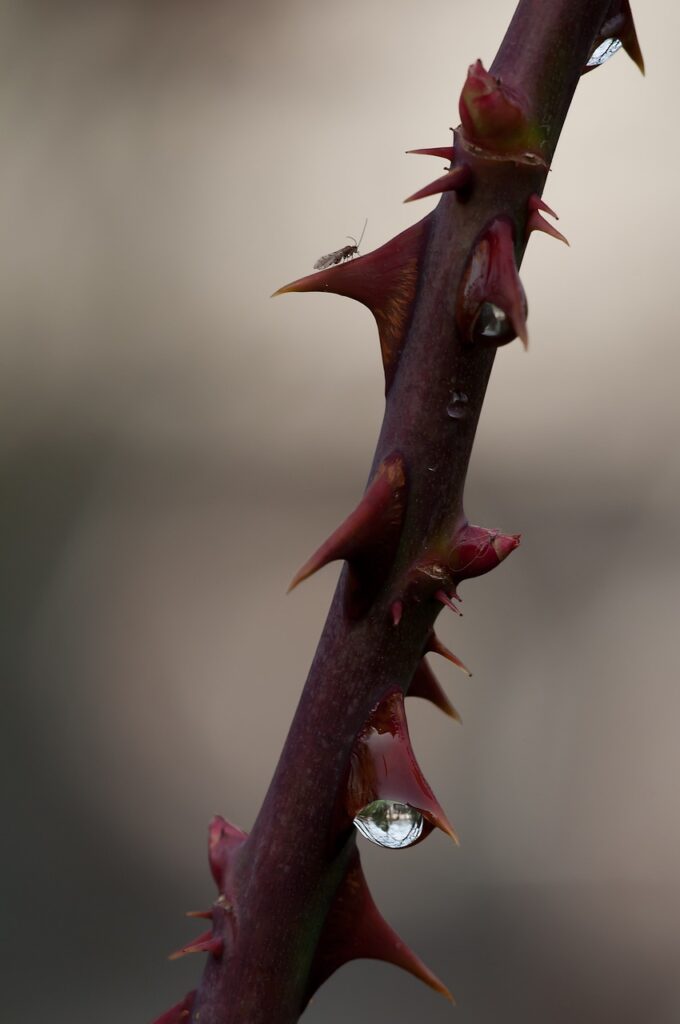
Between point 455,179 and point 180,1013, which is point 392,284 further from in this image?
point 180,1013

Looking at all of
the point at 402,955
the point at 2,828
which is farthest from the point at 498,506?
the point at 402,955

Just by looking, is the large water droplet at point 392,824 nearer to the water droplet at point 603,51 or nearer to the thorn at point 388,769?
the thorn at point 388,769

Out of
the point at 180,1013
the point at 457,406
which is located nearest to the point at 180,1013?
the point at 180,1013

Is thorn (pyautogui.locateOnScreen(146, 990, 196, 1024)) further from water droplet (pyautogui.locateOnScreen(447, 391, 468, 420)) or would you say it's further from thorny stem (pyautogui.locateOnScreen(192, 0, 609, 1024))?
water droplet (pyautogui.locateOnScreen(447, 391, 468, 420))

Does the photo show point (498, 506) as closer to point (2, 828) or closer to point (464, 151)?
point (2, 828)

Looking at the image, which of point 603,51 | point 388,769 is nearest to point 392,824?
point 388,769

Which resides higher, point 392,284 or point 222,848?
point 392,284
